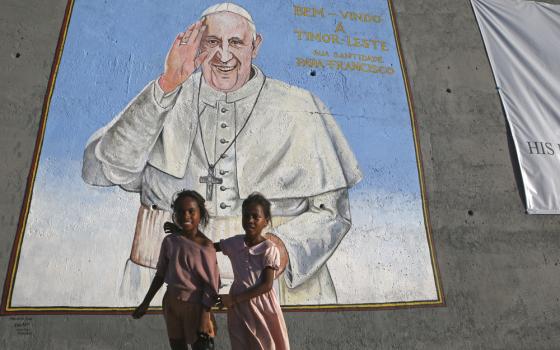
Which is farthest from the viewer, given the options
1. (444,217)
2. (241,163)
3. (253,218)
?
(444,217)

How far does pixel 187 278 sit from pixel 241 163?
1922 mm

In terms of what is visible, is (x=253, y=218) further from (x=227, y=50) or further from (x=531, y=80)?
(x=531, y=80)

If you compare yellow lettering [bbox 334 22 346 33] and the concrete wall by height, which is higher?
yellow lettering [bbox 334 22 346 33]

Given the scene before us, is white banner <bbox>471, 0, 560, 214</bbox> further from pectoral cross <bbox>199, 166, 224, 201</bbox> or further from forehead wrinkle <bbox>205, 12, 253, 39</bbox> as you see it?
pectoral cross <bbox>199, 166, 224, 201</bbox>

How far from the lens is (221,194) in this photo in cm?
451

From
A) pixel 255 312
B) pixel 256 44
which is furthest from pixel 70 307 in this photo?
pixel 256 44

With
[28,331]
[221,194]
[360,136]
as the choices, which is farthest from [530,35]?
[28,331]

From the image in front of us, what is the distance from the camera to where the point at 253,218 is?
2.85m

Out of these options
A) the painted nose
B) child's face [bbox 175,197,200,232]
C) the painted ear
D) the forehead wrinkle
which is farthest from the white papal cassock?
child's face [bbox 175,197,200,232]

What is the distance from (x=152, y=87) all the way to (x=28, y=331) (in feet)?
7.03

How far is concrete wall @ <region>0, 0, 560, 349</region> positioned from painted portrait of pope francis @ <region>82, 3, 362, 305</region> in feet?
1.30

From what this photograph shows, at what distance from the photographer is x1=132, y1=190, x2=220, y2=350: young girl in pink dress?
9.22ft

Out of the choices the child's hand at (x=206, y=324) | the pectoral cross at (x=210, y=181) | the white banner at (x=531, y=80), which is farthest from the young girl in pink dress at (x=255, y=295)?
the white banner at (x=531, y=80)

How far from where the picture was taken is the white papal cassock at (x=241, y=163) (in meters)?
4.41
